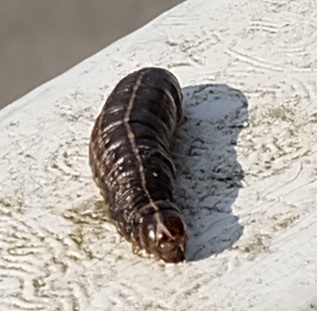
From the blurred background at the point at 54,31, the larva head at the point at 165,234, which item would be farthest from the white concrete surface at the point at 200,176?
the blurred background at the point at 54,31

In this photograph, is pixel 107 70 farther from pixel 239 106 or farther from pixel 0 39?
pixel 0 39

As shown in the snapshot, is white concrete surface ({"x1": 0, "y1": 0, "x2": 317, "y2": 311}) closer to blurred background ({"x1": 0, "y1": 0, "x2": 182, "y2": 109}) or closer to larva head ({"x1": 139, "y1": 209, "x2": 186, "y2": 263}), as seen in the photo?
larva head ({"x1": 139, "y1": 209, "x2": 186, "y2": 263})

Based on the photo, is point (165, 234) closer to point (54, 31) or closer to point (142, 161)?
point (142, 161)

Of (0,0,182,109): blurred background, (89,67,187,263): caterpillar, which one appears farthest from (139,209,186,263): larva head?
(0,0,182,109): blurred background

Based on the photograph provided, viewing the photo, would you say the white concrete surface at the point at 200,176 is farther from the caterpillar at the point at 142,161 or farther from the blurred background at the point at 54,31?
the blurred background at the point at 54,31

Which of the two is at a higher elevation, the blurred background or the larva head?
the larva head
